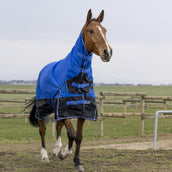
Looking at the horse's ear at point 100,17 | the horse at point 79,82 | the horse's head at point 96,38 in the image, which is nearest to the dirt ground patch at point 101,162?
the horse at point 79,82

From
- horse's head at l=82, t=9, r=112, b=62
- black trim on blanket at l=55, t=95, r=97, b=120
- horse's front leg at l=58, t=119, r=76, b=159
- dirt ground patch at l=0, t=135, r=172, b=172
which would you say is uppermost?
horse's head at l=82, t=9, r=112, b=62

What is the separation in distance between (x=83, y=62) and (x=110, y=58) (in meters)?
0.66

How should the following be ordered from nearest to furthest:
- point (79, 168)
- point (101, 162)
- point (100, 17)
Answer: point (79, 168)
point (100, 17)
point (101, 162)

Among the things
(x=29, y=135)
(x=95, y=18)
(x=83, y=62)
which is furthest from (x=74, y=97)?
(x=29, y=135)

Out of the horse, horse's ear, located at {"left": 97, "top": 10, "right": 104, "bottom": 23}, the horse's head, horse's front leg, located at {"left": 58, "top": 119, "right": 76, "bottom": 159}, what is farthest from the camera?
horse's ear, located at {"left": 97, "top": 10, "right": 104, "bottom": 23}

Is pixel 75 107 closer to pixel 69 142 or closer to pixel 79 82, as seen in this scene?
pixel 79 82

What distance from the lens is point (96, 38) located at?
5133 millimetres

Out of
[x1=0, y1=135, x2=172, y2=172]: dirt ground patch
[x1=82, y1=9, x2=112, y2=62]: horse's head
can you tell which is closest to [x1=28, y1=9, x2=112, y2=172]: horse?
[x1=82, y1=9, x2=112, y2=62]: horse's head

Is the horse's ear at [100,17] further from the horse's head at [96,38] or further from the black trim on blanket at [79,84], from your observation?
the black trim on blanket at [79,84]

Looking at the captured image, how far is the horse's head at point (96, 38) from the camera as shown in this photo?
4876 millimetres

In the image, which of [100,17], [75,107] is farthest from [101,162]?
[100,17]

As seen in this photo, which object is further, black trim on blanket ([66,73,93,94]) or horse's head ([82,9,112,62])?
black trim on blanket ([66,73,93,94])

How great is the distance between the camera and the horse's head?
4876mm

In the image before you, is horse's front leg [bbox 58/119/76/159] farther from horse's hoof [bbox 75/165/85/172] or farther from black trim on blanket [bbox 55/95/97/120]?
horse's hoof [bbox 75/165/85/172]
